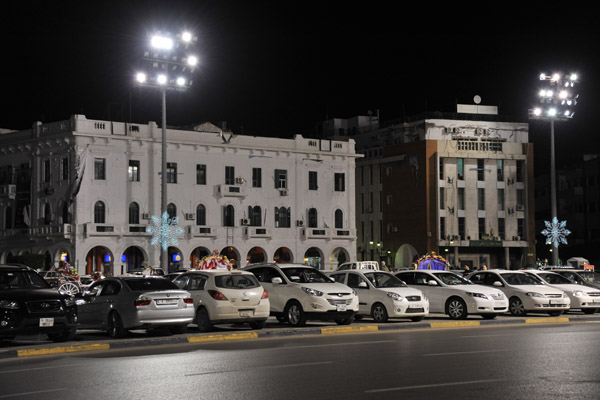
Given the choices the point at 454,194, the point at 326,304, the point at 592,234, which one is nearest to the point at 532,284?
the point at 326,304

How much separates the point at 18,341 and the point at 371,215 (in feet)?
219

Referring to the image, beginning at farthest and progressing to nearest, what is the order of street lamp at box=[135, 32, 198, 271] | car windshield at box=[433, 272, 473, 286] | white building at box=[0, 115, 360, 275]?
1. white building at box=[0, 115, 360, 275]
2. street lamp at box=[135, 32, 198, 271]
3. car windshield at box=[433, 272, 473, 286]

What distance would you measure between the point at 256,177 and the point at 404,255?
21513mm

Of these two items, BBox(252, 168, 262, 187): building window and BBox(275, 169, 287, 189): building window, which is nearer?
BBox(252, 168, 262, 187): building window

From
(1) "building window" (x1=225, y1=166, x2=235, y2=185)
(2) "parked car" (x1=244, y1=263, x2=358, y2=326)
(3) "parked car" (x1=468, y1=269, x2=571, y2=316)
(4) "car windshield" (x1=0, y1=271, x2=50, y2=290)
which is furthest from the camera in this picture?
(1) "building window" (x1=225, y1=166, x2=235, y2=185)

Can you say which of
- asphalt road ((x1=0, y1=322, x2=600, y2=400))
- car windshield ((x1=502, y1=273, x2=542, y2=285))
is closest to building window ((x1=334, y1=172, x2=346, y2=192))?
car windshield ((x1=502, y1=273, x2=542, y2=285))

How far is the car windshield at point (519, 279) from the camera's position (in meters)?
28.3

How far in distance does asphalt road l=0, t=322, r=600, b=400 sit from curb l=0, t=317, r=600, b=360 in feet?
1.85

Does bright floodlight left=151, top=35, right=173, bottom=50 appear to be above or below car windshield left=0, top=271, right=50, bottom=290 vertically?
above

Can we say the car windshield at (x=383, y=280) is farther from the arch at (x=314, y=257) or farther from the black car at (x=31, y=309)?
the arch at (x=314, y=257)

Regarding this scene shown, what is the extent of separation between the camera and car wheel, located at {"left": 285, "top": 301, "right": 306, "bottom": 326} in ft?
73.4

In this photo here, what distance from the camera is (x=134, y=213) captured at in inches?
2375

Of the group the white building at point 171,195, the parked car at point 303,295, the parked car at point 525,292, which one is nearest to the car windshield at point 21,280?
the parked car at point 303,295

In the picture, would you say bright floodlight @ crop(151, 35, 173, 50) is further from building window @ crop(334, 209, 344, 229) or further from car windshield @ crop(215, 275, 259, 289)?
building window @ crop(334, 209, 344, 229)
